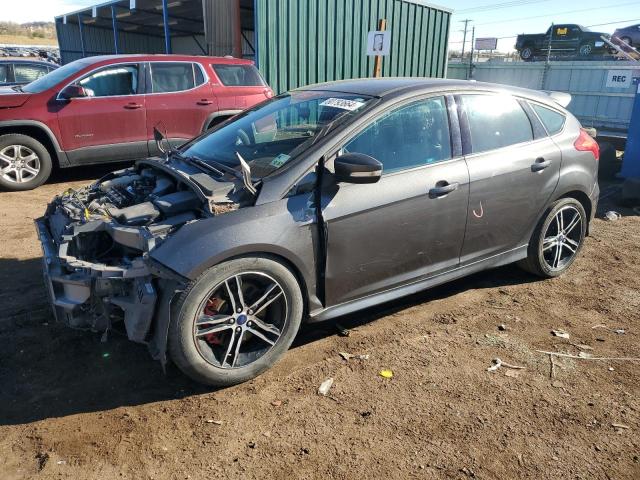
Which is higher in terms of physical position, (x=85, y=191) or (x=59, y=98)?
(x=59, y=98)

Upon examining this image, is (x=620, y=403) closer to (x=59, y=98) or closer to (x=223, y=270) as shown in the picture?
(x=223, y=270)

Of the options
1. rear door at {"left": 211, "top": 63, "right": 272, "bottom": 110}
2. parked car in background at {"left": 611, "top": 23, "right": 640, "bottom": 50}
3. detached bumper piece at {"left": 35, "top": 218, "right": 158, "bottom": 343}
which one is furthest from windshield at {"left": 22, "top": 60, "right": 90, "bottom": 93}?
parked car in background at {"left": 611, "top": 23, "right": 640, "bottom": 50}

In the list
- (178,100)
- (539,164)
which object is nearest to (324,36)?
(178,100)

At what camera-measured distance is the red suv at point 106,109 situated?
6.88 meters

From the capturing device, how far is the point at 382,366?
320 centimetres

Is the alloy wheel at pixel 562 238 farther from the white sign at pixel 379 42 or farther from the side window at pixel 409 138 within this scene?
the white sign at pixel 379 42

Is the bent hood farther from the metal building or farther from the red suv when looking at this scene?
the metal building

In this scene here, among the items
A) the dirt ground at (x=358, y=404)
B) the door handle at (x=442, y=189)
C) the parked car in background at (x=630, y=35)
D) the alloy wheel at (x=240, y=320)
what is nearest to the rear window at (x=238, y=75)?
the dirt ground at (x=358, y=404)

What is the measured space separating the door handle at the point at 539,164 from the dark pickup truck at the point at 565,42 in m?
19.1

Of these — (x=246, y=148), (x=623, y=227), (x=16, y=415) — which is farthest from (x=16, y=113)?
(x=623, y=227)

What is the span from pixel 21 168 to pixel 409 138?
5831mm

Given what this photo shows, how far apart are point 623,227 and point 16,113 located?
784cm

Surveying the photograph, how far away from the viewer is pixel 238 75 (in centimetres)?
840

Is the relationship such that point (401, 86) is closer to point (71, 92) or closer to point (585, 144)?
point (585, 144)
